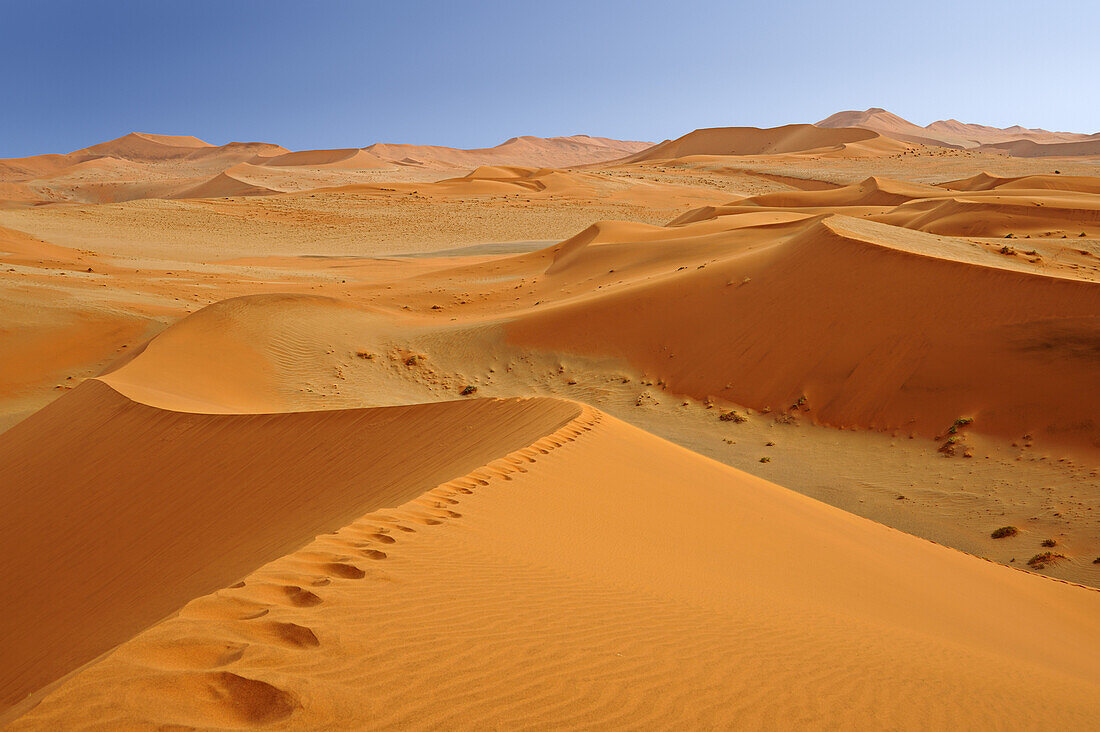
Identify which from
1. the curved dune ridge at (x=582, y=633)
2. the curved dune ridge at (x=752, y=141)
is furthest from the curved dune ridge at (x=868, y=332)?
the curved dune ridge at (x=752, y=141)

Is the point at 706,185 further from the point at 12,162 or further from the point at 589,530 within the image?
the point at 12,162

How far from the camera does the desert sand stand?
10.9 ft

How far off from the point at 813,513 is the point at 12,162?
141800 millimetres

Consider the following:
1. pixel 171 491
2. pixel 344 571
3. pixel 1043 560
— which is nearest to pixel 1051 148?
pixel 1043 560

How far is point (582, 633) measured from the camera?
3.74 meters

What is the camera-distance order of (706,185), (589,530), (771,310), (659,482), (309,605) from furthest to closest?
(706,185) → (771,310) → (659,482) → (589,530) → (309,605)

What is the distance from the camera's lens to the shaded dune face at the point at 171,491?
18.7 feet

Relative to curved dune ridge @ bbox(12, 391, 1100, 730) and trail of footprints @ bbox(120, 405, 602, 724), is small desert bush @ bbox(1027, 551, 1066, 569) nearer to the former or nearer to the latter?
curved dune ridge @ bbox(12, 391, 1100, 730)

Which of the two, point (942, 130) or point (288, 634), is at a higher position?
point (942, 130)

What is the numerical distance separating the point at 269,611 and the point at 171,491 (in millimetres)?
4920

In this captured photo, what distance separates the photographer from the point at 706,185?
203 feet

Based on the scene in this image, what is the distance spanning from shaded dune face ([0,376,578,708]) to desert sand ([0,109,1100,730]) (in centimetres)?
5

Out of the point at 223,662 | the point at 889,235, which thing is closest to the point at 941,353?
A: the point at 889,235

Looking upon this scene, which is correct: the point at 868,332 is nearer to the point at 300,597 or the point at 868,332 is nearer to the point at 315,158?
the point at 300,597
